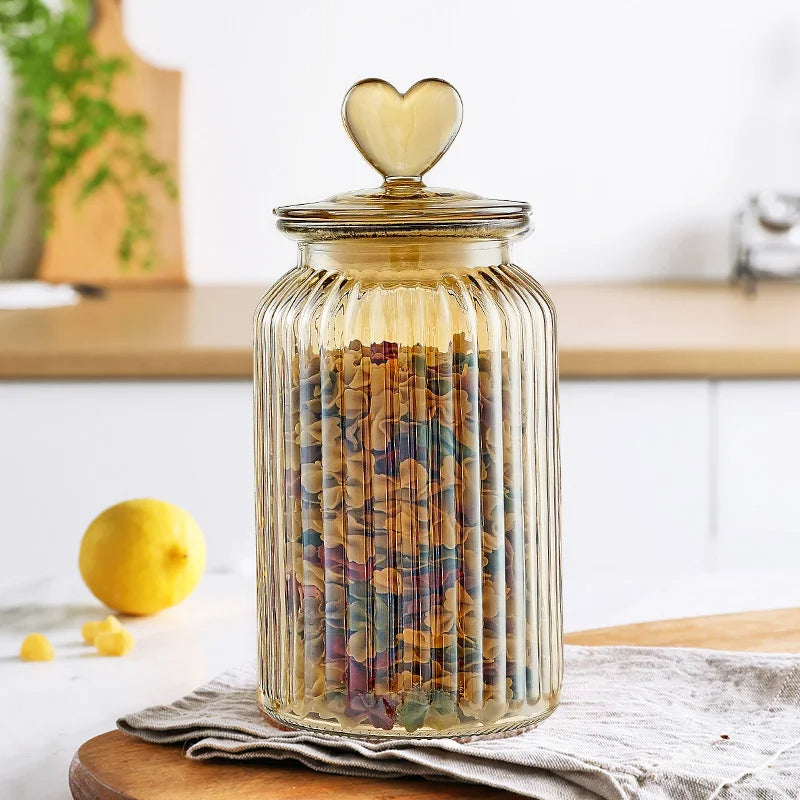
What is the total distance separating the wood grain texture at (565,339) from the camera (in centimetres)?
151

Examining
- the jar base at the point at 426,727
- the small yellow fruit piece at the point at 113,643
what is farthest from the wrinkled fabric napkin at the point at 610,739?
the small yellow fruit piece at the point at 113,643

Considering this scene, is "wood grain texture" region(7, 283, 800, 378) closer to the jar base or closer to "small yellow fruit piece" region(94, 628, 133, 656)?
"small yellow fruit piece" region(94, 628, 133, 656)

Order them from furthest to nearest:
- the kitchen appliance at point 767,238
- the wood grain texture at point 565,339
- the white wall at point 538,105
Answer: the white wall at point 538,105 → the kitchen appliance at point 767,238 → the wood grain texture at point 565,339

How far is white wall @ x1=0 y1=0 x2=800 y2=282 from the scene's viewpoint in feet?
7.30

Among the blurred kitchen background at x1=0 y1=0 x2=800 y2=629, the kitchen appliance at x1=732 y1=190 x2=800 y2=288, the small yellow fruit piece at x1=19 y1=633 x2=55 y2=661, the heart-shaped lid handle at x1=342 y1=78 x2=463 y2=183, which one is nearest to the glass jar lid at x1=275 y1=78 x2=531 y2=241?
the heart-shaped lid handle at x1=342 y1=78 x2=463 y2=183

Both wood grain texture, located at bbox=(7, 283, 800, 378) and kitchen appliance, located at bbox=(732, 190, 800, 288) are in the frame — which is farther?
kitchen appliance, located at bbox=(732, 190, 800, 288)

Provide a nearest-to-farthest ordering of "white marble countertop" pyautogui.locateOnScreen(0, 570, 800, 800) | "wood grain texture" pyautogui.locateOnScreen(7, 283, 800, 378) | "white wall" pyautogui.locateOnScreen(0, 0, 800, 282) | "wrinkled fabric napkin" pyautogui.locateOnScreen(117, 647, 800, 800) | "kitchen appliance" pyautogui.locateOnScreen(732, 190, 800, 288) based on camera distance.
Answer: "wrinkled fabric napkin" pyautogui.locateOnScreen(117, 647, 800, 800) < "white marble countertop" pyautogui.locateOnScreen(0, 570, 800, 800) < "wood grain texture" pyautogui.locateOnScreen(7, 283, 800, 378) < "kitchen appliance" pyautogui.locateOnScreen(732, 190, 800, 288) < "white wall" pyautogui.locateOnScreen(0, 0, 800, 282)

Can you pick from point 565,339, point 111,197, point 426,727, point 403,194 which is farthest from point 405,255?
point 111,197

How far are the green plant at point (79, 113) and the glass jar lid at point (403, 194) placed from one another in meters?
1.67

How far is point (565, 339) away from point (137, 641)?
0.91m

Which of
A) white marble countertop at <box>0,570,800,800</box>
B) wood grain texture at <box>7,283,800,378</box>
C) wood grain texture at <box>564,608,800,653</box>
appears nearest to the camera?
white marble countertop at <box>0,570,800,800</box>

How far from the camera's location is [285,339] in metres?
0.58

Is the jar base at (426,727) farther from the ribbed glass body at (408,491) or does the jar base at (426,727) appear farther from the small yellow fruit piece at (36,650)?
the small yellow fruit piece at (36,650)

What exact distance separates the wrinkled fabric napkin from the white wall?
5.42 ft
